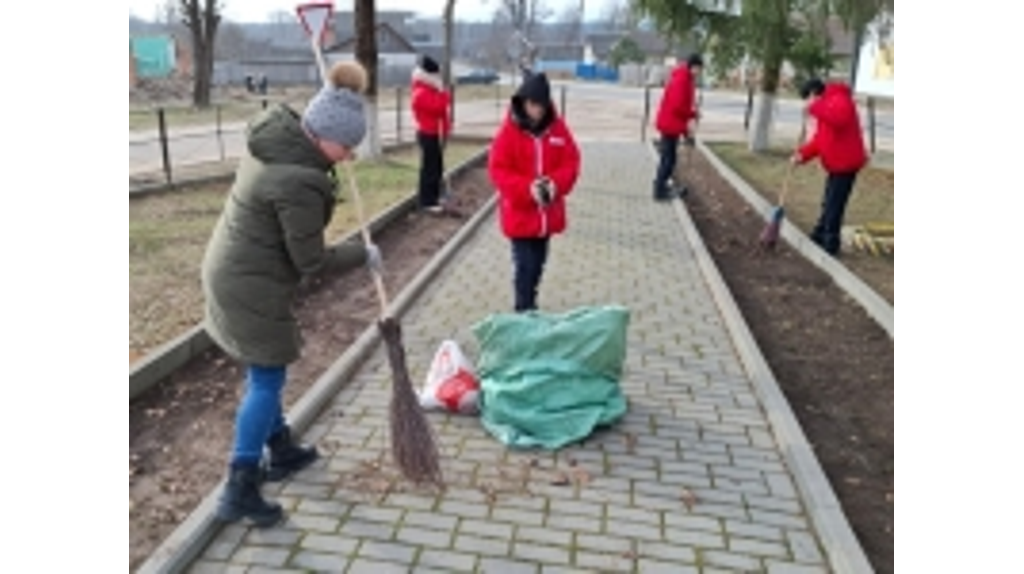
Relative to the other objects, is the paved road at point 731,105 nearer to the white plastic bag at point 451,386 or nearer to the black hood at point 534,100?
the black hood at point 534,100

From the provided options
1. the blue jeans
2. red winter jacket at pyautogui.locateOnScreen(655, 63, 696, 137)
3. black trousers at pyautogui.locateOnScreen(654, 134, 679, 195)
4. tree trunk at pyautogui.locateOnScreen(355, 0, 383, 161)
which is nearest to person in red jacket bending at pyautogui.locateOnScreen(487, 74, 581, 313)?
the blue jeans

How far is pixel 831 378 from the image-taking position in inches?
209

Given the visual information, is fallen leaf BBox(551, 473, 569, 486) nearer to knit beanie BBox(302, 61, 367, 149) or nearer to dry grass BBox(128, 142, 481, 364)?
knit beanie BBox(302, 61, 367, 149)

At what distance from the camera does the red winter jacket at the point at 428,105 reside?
31.7ft

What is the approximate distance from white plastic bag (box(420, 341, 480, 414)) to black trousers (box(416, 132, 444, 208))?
573 cm

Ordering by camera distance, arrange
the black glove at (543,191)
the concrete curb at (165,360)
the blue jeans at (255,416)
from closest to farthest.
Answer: the blue jeans at (255,416) < the concrete curb at (165,360) < the black glove at (543,191)

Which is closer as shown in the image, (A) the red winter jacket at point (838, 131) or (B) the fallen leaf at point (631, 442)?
(B) the fallen leaf at point (631, 442)

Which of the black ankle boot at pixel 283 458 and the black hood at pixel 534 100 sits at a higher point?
the black hood at pixel 534 100

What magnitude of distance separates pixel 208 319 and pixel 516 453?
5.19 feet

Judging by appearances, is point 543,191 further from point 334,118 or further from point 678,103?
point 678,103

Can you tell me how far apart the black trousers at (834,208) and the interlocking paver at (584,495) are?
338 cm

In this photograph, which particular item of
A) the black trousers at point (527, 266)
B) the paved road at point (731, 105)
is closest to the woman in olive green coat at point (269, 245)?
the black trousers at point (527, 266)

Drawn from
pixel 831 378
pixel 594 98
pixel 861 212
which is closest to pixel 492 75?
pixel 594 98

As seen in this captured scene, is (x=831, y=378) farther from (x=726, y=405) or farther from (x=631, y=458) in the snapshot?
(x=631, y=458)
